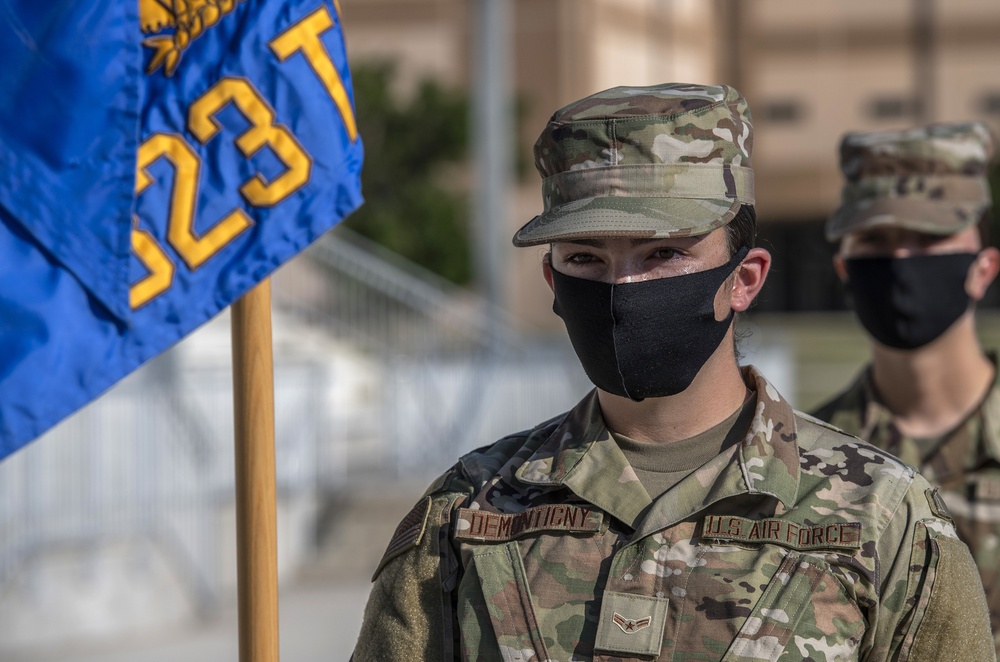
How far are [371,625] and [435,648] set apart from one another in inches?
4.9

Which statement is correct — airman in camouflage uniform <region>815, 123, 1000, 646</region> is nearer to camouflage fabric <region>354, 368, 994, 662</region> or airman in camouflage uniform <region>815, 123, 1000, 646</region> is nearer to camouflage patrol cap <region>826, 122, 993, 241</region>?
camouflage patrol cap <region>826, 122, 993, 241</region>

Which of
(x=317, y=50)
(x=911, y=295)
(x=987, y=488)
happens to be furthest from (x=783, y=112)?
(x=317, y=50)

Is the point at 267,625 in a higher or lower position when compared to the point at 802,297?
higher

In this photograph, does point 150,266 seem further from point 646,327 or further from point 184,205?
point 646,327

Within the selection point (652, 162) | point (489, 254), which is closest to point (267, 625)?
point (652, 162)

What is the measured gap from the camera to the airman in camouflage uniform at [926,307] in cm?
379

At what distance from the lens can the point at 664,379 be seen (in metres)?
2.34

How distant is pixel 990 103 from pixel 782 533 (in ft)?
112

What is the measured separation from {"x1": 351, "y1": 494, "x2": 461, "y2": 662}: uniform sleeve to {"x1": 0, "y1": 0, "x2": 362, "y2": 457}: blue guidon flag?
79 cm

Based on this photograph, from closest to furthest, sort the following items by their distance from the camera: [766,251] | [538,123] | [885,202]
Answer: [766,251]
[885,202]
[538,123]

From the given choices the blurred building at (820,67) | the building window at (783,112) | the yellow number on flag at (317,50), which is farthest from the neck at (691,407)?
the building window at (783,112)

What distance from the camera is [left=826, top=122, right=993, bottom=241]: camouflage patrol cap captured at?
3.90m

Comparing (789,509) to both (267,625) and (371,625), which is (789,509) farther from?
(267,625)

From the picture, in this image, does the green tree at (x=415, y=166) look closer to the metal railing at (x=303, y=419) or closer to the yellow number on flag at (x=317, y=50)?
the metal railing at (x=303, y=419)
